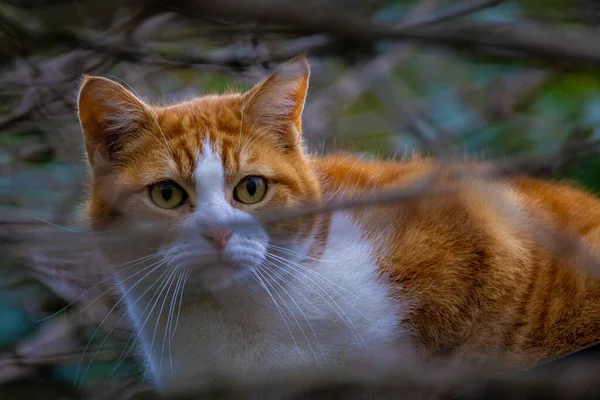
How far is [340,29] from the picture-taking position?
0.64 meters

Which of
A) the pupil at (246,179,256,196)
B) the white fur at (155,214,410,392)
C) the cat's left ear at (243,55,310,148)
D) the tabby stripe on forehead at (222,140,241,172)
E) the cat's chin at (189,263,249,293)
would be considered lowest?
the white fur at (155,214,410,392)

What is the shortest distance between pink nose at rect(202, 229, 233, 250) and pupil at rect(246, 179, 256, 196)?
24 centimetres

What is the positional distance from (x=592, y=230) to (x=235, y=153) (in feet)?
3.49

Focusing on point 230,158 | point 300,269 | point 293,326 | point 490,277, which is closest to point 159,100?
point 230,158

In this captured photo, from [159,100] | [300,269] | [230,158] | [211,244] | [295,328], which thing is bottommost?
[295,328]

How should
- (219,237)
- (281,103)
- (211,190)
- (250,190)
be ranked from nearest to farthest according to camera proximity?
(219,237)
(211,190)
(250,190)
(281,103)

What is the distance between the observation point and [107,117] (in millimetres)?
2121

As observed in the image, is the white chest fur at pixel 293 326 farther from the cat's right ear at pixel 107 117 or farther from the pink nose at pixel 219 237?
the cat's right ear at pixel 107 117

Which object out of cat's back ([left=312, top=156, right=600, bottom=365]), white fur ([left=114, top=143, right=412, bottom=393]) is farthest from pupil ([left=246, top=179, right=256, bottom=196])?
cat's back ([left=312, top=156, right=600, bottom=365])

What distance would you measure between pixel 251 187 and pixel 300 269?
11.1 inches

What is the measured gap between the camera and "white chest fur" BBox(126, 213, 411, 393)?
6.65 feet

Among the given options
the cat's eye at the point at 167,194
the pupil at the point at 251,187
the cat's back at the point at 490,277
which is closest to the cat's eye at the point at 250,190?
the pupil at the point at 251,187

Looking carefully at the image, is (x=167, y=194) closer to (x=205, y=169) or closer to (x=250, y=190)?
(x=205, y=169)

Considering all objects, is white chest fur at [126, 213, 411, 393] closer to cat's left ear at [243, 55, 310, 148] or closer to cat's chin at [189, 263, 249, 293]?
cat's chin at [189, 263, 249, 293]
